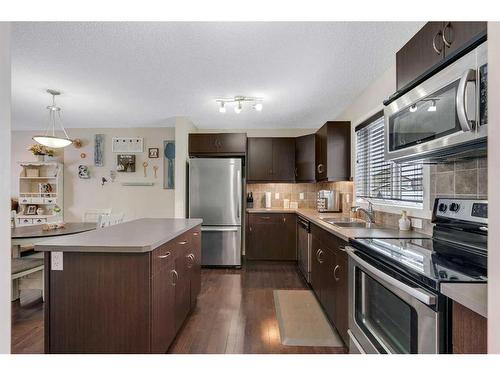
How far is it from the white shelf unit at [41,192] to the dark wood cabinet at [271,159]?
3547mm

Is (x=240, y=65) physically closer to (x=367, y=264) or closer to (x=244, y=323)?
(x=367, y=264)

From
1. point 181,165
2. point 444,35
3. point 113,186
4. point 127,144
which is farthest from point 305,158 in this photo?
point 113,186

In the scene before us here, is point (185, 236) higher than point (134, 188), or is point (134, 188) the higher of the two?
point (134, 188)

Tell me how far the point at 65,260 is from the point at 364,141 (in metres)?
3.08

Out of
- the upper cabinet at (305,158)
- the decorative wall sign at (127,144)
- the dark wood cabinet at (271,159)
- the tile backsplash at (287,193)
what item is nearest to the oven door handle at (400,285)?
the upper cabinet at (305,158)

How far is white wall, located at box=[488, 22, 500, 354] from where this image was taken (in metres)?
0.49

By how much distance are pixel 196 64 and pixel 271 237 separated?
2.78 metres

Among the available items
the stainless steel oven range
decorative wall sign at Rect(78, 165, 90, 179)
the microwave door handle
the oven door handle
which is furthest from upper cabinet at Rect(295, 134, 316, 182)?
decorative wall sign at Rect(78, 165, 90, 179)

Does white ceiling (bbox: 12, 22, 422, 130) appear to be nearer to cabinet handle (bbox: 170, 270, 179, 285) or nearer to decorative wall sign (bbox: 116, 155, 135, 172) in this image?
decorative wall sign (bbox: 116, 155, 135, 172)

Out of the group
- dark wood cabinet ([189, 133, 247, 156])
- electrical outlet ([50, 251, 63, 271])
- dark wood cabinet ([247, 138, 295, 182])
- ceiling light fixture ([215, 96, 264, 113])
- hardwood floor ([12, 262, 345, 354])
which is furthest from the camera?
dark wood cabinet ([247, 138, 295, 182])

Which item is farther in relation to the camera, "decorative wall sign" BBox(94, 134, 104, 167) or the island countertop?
"decorative wall sign" BBox(94, 134, 104, 167)

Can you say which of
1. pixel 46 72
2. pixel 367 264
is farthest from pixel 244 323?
pixel 46 72

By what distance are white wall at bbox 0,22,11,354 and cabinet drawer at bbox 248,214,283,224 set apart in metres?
3.61

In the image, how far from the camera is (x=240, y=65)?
7.89 ft
